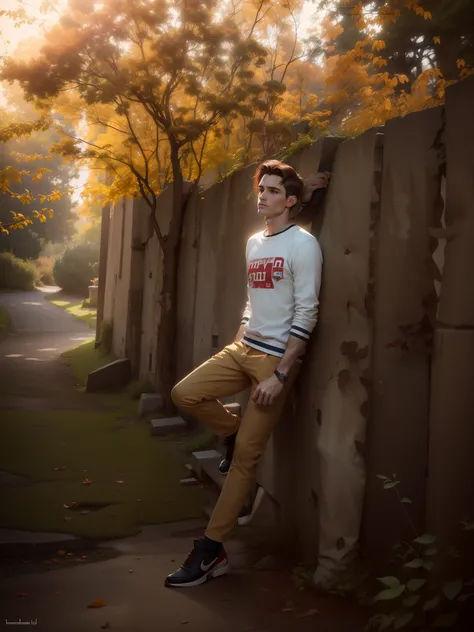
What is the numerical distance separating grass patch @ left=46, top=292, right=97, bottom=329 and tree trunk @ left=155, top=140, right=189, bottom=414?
13588 millimetres

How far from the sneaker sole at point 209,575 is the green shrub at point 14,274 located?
35356 millimetres

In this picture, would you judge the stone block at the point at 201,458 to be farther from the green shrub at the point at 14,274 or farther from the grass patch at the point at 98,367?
the green shrub at the point at 14,274

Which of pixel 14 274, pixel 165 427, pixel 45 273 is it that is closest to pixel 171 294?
pixel 165 427

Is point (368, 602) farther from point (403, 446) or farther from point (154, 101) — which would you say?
point (154, 101)

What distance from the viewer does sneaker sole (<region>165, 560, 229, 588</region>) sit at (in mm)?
3502

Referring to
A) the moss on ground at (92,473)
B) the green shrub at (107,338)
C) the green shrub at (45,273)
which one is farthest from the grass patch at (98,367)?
the green shrub at (45,273)

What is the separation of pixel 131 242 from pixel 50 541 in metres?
7.94

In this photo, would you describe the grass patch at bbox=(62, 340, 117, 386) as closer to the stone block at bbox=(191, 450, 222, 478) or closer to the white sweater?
the stone block at bbox=(191, 450, 222, 478)

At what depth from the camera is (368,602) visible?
120 inches

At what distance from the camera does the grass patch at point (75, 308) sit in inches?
940

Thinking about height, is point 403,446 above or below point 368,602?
above

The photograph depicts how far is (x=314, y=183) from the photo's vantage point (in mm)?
3746

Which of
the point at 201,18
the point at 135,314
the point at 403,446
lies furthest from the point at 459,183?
the point at 135,314

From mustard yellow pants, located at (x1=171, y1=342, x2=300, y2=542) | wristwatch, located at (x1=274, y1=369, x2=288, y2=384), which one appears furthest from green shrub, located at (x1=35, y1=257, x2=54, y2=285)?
wristwatch, located at (x1=274, y1=369, x2=288, y2=384)
